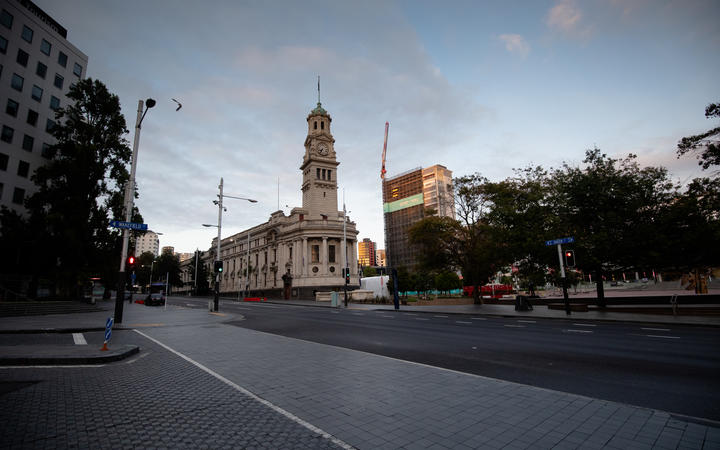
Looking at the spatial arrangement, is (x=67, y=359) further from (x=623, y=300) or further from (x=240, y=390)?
(x=623, y=300)

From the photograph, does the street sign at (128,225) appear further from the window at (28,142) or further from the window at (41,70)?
the window at (41,70)

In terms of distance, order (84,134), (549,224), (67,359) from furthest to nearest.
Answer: (84,134) → (549,224) → (67,359)

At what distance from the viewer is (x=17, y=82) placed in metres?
34.4

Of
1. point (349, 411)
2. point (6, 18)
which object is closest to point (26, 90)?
point (6, 18)

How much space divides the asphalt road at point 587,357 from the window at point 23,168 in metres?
38.8

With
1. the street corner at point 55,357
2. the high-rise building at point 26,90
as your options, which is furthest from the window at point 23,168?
the street corner at point 55,357

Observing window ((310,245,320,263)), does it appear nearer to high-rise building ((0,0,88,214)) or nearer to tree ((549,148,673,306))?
high-rise building ((0,0,88,214))

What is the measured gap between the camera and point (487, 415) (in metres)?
4.50

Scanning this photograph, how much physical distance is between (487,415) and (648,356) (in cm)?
676

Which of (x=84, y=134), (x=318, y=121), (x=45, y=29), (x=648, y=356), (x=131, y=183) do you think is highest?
(x=318, y=121)

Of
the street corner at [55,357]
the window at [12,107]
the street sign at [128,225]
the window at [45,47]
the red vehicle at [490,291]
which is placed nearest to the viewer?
the street corner at [55,357]

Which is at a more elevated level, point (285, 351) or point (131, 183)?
point (131, 183)

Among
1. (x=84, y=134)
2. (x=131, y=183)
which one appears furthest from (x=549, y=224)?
(x=84, y=134)

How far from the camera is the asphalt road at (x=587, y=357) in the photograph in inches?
219
